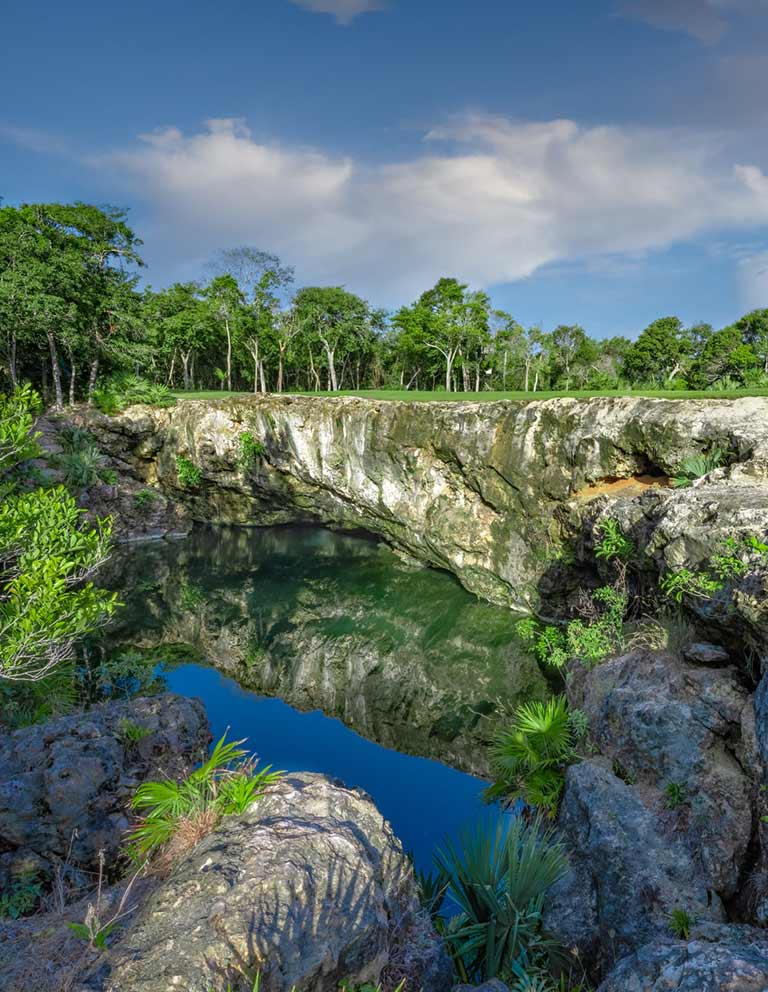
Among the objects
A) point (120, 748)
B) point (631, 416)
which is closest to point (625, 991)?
point (120, 748)

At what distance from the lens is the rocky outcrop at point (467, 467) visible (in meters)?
12.4

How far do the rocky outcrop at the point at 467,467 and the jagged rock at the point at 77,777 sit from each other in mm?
9561

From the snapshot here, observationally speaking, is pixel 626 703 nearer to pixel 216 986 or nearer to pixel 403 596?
pixel 216 986

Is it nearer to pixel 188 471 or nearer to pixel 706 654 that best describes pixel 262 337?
pixel 188 471

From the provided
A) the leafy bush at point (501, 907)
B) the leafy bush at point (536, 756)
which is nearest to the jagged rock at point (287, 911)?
the leafy bush at point (501, 907)

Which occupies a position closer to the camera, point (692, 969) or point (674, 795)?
point (692, 969)

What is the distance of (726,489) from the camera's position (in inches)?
396

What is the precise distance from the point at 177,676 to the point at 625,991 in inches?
545

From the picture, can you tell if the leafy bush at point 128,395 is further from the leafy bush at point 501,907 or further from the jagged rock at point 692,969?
the jagged rock at point 692,969

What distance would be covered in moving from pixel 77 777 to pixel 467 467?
1567cm

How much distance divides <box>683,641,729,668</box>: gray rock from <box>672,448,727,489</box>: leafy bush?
5.88m

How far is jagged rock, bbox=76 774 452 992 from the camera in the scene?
3.60 meters

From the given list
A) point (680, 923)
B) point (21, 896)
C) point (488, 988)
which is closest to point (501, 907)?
point (488, 988)

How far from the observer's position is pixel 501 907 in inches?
228
